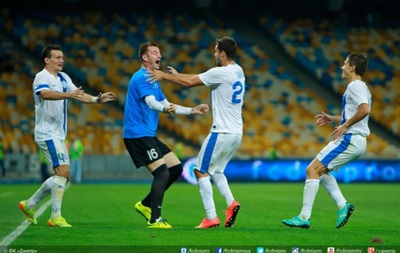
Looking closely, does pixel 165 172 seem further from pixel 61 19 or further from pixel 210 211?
pixel 61 19

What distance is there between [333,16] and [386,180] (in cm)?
→ 1241

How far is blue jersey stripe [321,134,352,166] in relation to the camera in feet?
39.2

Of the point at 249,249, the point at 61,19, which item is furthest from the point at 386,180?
the point at 249,249

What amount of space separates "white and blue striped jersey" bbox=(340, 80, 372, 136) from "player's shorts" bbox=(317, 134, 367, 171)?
0.10 m

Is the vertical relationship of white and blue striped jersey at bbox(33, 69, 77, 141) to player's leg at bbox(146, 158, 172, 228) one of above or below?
above

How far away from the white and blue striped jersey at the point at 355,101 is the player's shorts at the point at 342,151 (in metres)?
0.10

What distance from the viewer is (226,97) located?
11.7 m

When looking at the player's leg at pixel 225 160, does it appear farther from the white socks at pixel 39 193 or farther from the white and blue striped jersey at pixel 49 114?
the white socks at pixel 39 193

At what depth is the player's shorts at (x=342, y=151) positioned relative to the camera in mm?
11961

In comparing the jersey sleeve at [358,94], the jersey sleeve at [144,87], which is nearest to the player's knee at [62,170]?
the jersey sleeve at [144,87]

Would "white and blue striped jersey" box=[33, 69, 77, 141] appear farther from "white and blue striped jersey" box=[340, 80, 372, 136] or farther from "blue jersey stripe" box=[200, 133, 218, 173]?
"white and blue striped jersey" box=[340, 80, 372, 136]

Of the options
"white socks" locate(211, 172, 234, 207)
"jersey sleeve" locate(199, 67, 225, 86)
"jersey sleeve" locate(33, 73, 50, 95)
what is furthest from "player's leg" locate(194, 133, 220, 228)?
"jersey sleeve" locate(33, 73, 50, 95)

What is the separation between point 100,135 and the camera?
34.3 meters

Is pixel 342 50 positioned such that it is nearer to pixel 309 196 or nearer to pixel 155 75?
pixel 309 196
